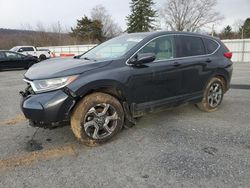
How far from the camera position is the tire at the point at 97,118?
3441 millimetres

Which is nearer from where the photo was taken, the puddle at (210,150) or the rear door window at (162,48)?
the puddle at (210,150)

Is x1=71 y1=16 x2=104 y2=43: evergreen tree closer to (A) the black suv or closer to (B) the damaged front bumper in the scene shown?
(A) the black suv

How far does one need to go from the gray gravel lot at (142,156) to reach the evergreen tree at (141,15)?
40.5 metres

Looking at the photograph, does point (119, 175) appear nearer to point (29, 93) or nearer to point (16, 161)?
point (16, 161)

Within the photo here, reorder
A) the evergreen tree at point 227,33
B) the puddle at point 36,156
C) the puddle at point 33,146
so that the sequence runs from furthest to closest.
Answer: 1. the evergreen tree at point 227,33
2. the puddle at point 33,146
3. the puddle at point 36,156

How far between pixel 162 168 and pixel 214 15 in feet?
175

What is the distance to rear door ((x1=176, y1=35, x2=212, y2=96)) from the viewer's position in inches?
176

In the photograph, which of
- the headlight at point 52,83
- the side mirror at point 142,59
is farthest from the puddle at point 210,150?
the headlight at point 52,83

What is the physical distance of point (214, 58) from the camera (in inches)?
198

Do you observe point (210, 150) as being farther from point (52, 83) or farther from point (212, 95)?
point (52, 83)

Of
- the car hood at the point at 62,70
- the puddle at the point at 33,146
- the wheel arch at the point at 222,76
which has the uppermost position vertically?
the car hood at the point at 62,70

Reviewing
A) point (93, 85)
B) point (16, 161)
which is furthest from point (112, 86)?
point (16, 161)

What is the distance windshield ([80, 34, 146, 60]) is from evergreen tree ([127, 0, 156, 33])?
131 ft

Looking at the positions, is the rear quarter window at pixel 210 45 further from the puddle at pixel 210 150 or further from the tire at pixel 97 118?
the tire at pixel 97 118
